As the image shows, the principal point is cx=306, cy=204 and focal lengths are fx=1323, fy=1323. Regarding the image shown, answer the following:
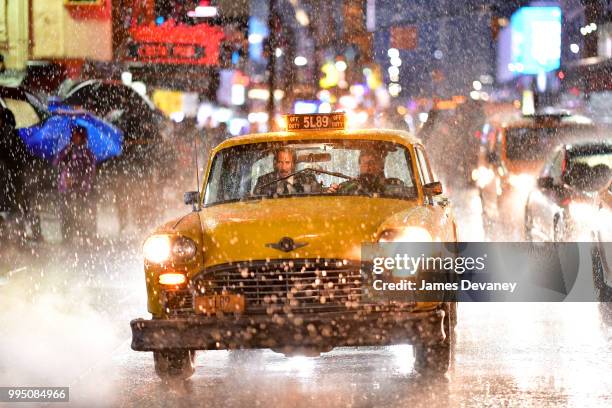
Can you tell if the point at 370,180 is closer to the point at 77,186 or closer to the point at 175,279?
the point at 175,279

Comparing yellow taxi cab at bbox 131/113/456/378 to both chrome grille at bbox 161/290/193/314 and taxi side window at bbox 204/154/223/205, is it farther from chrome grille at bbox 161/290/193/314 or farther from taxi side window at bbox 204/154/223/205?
taxi side window at bbox 204/154/223/205

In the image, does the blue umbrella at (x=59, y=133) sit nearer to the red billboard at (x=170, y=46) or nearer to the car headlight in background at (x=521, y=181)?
the red billboard at (x=170, y=46)

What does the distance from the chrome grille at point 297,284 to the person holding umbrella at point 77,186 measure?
11492mm

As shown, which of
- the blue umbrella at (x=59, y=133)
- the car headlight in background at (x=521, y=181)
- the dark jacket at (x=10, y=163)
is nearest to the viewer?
the dark jacket at (x=10, y=163)

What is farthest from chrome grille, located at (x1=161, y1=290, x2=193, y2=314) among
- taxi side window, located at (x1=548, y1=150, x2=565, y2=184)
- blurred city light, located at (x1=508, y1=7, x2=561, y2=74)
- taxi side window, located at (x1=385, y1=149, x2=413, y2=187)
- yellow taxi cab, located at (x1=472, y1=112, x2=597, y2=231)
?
blurred city light, located at (x1=508, y1=7, x2=561, y2=74)

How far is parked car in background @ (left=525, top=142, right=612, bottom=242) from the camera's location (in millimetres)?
12914

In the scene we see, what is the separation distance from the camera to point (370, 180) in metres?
9.35

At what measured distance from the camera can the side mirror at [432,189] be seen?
9133 mm

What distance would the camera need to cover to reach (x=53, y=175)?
1948cm

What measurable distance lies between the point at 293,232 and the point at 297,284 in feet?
1.12

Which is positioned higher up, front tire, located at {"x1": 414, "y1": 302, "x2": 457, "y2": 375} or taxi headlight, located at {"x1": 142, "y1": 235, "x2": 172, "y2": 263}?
taxi headlight, located at {"x1": 142, "y1": 235, "x2": 172, "y2": 263}

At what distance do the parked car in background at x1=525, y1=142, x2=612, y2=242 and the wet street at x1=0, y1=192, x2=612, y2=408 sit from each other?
1123 mm

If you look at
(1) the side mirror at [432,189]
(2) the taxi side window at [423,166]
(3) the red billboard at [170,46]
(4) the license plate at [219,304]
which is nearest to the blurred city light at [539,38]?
(3) the red billboard at [170,46]

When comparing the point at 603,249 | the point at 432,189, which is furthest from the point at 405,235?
the point at 603,249
